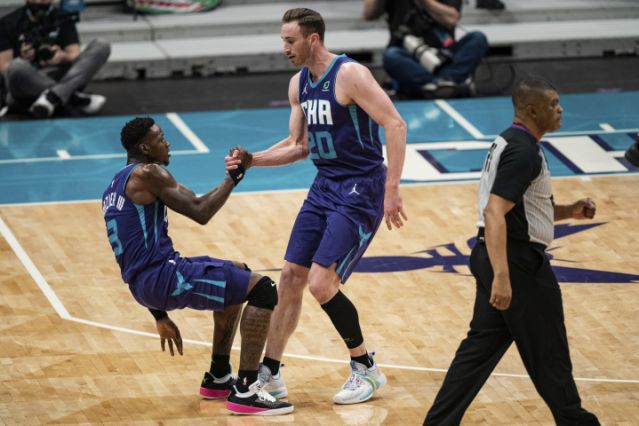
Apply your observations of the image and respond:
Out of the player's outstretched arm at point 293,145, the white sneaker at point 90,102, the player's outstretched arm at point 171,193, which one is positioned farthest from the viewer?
the white sneaker at point 90,102

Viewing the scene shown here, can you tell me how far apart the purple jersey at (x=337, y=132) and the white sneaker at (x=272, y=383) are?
1.11m

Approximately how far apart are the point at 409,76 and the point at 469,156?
6.99 feet

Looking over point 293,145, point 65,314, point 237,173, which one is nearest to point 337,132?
point 293,145

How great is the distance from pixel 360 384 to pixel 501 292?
5.19ft

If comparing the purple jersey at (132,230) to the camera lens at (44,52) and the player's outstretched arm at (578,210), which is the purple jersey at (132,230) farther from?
the camera lens at (44,52)

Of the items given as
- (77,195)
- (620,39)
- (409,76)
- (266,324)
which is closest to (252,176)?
(77,195)

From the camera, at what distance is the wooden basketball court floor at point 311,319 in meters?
7.07

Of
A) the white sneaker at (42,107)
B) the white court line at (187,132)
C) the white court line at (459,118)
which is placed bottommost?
the white court line at (459,118)

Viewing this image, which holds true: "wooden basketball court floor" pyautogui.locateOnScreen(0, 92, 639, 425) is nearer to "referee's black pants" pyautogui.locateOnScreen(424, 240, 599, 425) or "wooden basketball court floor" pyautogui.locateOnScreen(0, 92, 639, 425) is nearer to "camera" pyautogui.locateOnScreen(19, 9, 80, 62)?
"referee's black pants" pyautogui.locateOnScreen(424, 240, 599, 425)

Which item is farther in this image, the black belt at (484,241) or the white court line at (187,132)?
the white court line at (187,132)

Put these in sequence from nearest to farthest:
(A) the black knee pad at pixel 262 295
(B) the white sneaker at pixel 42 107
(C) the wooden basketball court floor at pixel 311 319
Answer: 1. (A) the black knee pad at pixel 262 295
2. (C) the wooden basketball court floor at pixel 311 319
3. (B) the white sneaker at pixel 42 107

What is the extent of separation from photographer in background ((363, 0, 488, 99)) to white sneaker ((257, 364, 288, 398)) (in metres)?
7.18

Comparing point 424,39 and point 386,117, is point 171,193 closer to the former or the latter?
point 386,117

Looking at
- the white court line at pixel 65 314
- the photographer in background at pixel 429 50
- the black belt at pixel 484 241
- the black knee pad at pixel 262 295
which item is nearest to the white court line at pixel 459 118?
the photographer in background at pixel 429 50
